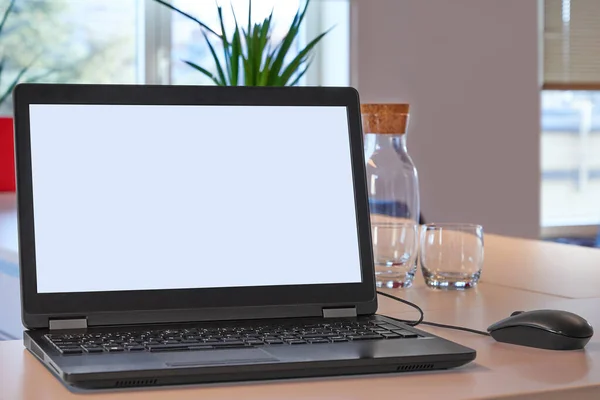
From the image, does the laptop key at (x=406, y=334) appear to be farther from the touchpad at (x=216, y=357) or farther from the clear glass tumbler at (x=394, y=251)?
the clear glass tumbler at (x=394, y=251)

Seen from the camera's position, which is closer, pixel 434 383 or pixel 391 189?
pixel 434 383

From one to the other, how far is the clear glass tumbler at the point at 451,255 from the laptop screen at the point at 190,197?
0.98 ft

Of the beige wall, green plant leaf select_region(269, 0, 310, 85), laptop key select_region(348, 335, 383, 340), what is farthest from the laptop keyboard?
the beige wall

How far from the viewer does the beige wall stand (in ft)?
13.6

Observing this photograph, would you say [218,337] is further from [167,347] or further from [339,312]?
[339,312]

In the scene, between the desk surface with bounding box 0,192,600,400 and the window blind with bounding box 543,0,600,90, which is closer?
the desk surface with bounding box 0,192,600,400

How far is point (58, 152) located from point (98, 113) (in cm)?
6

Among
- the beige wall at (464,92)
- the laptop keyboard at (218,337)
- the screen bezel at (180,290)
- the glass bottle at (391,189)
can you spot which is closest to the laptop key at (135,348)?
the laptop keyboard at (218,337)

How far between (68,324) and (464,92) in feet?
12.0

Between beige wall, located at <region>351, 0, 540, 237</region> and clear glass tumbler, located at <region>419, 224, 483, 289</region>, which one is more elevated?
beige wall, located at <region>351, 0, 540, 237</region>

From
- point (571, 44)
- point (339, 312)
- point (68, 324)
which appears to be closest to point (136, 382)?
point (68, 324)

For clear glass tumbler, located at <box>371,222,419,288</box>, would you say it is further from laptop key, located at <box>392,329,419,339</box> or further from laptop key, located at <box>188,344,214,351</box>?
laptop key, located at <box>188,344,214,351</box>

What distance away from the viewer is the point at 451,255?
128 cm

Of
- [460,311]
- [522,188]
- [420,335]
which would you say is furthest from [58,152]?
[522,188]
